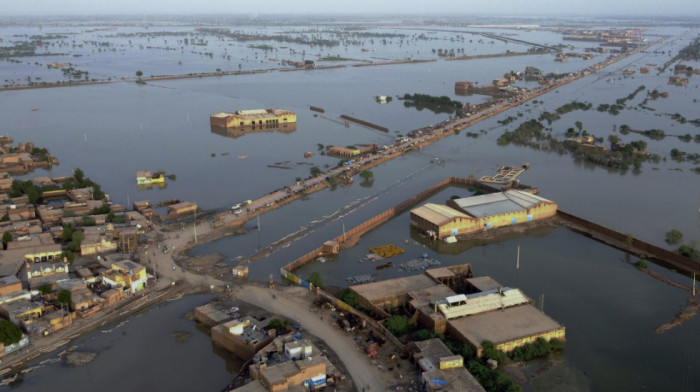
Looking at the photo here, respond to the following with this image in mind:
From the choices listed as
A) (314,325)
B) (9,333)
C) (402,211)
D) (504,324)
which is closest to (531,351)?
(504,324)

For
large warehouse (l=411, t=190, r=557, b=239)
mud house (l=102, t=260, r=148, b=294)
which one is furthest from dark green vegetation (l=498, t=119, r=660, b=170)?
mud house (l=102, t=260, r=148, b=294)

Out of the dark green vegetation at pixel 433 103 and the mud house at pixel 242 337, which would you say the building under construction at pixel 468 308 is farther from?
the dark green vegetation at pixel 433 103

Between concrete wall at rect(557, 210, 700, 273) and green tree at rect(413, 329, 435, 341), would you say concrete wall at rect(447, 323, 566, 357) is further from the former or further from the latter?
concrete wall at rect(557, 210, 700, 273)

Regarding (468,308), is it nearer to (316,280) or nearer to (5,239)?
(316,280)

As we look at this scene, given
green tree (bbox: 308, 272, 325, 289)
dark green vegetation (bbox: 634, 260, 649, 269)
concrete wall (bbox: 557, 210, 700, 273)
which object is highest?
green tree (bbox: 308, 272, 325, 289)

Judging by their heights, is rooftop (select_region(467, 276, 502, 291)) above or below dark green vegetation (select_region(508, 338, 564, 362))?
above
